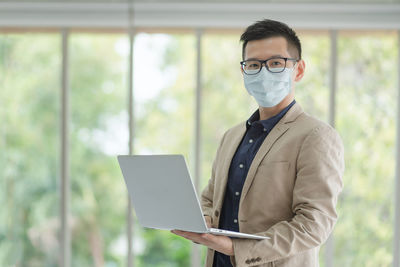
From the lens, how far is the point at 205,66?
11.3ft

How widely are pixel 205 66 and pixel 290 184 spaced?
216 centimetres

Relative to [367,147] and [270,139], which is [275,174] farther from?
[367,147]

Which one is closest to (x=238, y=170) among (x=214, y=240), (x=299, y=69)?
(x=214, y=240)

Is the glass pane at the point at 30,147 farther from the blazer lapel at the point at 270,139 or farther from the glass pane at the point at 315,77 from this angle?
the blazer lapel at the point at 270,139

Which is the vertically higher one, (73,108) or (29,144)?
(73,108)

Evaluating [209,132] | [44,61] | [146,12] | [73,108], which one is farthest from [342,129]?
[44,61]

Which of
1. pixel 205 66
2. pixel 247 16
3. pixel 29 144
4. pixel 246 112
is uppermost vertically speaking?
pixel 247 16

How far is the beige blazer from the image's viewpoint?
1.34 metres

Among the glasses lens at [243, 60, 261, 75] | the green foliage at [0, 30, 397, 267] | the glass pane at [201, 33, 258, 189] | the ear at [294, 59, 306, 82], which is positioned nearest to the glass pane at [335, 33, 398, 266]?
the green foliage at [0, 30, 397, 267]

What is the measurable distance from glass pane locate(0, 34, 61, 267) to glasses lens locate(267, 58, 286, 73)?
94.3 inches

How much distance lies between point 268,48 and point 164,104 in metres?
2.05

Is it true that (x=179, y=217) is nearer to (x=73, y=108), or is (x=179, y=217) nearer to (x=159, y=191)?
(x=159, y=191)

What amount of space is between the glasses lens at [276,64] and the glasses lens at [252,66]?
0.12ft

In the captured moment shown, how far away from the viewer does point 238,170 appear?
1513mm
